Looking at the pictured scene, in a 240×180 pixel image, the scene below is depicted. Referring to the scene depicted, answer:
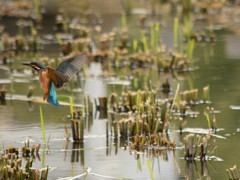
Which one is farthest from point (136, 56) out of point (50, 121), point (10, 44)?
point (50, 121)

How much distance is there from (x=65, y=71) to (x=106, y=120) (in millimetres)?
2137

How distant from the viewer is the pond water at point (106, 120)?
4.75 metres

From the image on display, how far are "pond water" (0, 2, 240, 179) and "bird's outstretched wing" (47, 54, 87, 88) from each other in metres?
0.80

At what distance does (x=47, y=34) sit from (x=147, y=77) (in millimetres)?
3889

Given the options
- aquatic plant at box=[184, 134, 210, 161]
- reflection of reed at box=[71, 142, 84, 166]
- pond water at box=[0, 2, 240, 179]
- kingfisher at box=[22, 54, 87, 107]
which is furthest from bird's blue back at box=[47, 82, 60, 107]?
aquatic plant at box=[184, 134, 210, 161]

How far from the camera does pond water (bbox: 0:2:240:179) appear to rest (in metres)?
4.75

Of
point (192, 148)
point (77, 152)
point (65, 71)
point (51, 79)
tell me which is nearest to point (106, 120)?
point (77, 152)

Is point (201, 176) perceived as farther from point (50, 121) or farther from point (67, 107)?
point (67, 107)

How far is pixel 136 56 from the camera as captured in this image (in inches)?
360

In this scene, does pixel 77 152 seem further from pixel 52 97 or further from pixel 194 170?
pixel 52 97

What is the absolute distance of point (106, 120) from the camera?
6328 millimetres

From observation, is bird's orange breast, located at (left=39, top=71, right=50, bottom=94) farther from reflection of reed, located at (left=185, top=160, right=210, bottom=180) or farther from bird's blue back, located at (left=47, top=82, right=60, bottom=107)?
reflection of reed, located at (left=185, top=160, right=210, bottom=180)

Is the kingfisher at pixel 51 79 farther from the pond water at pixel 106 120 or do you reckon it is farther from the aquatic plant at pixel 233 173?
the aquatic plant at pixel 233 173

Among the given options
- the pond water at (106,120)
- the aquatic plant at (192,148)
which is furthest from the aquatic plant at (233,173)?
the aquatic plant at (192,148)
